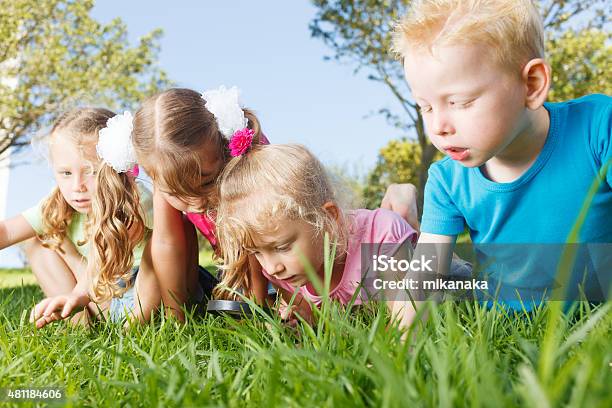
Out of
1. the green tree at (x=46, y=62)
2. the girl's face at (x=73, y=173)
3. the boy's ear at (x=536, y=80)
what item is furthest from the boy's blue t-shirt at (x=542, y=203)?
the green tree at (x=46, y=62)

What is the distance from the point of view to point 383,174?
41.0 ft

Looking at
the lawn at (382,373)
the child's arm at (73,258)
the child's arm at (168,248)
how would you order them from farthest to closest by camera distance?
the child's arm at (73,258) → the child's arm at (168,248) → the lawn at (382,373)

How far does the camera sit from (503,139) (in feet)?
6.40

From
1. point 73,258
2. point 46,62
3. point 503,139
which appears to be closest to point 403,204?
point 503,139

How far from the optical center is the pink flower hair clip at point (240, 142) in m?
2.67

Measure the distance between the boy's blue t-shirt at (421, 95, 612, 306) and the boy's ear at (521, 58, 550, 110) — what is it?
0.34m

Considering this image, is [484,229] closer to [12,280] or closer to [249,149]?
[249,149]

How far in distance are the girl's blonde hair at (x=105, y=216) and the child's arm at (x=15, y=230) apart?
1.04 ft

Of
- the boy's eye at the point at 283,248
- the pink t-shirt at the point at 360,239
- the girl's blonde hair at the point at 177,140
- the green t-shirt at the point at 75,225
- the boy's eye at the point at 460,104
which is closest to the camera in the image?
the boy's eye at the point at 460,104

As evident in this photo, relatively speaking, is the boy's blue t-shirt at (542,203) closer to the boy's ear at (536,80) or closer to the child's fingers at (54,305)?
the boy's ear at (536,80)

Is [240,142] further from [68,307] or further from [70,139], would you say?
[70,139]

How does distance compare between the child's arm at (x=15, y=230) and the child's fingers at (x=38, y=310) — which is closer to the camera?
the child's fingers at (x=38, y=310)

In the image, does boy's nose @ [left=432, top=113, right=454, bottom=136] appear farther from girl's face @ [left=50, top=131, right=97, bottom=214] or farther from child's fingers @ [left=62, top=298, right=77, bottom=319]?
girl's face @ [left=50, top=131, right=97, bottom=214]

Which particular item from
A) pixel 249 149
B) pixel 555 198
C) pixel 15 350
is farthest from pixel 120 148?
pixel 555 198
